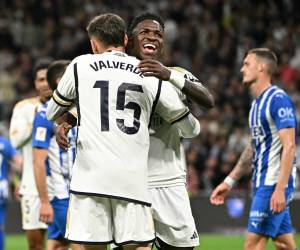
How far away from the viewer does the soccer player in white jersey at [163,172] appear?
5.62 m

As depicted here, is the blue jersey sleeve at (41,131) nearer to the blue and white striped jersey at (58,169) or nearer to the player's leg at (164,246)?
the blue and white striped jersey at (58,169)

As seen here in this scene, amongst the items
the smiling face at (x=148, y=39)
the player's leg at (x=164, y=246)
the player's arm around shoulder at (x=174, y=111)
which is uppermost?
the smiling face at (x=148, y=39)

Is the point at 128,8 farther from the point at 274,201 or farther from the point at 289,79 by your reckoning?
the point at 274,201

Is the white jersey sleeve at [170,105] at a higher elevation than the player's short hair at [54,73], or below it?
below

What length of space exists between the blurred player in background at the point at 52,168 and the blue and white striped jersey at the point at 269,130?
1676 millimetres

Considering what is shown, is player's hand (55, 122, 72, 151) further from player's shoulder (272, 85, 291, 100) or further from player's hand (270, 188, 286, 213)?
player's shoulder (272, 85, 291, 100)

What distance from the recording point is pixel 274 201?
6820mm

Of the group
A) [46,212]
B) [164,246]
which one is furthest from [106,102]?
[46,212]

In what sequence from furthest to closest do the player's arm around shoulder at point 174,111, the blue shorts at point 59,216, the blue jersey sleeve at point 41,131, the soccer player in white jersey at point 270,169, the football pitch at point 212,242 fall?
1. the football pitch at point 212,242
2. the blue shorts at point 59,216
3. the blue jersey sleeve at point 41,131
4. the soccer player in white jersey at point 270,169
5. the player's arm around shoulder at point 174,111

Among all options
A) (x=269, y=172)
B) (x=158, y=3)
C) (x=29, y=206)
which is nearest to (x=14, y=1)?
(x=158, y=3)

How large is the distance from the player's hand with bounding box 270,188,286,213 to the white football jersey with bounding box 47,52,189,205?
1882 mm

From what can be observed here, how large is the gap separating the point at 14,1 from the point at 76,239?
15895mm

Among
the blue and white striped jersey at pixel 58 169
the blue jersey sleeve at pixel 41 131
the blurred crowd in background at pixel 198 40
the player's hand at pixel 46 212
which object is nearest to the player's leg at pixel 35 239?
the blue and white striped jersey at pixel 58 169

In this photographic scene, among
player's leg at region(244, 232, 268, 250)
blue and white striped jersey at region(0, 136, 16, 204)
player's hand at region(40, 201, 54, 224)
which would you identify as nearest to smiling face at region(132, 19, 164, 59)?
player's leg at region(244, 232, 268, 250)
